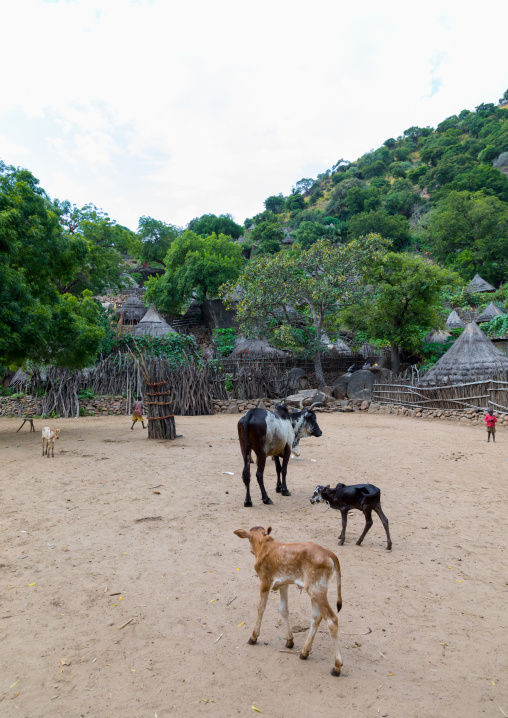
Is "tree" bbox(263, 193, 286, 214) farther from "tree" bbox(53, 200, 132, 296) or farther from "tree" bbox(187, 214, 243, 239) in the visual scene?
"tree" bbox(53, 200, 132, 296)

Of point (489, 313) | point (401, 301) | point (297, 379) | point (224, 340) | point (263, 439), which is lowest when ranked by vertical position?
point (263, 439)

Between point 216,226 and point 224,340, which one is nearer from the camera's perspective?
point 224,340

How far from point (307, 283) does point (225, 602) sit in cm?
1738

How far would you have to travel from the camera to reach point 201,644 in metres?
3.03

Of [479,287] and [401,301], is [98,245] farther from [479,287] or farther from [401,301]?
[479,287]

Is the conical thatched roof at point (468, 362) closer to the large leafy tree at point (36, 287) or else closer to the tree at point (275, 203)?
the large leafy tree at point (36, 287)

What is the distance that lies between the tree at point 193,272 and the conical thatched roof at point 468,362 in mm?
15868

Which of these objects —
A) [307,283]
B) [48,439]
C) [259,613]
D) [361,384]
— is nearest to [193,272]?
[307,283]

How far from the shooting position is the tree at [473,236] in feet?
119

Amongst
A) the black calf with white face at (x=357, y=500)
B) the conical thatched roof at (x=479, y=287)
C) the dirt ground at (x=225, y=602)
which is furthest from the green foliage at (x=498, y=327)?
the black calf with white face at (x=357, y=500)

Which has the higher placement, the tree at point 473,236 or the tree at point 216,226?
the tree at point 216,226

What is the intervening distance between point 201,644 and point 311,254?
18772 mm

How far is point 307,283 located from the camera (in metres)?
19.9

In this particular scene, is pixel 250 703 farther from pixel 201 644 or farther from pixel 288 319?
pixel 288 319
